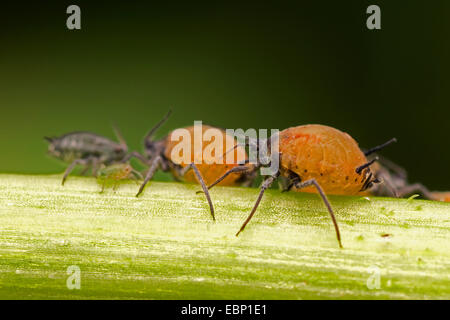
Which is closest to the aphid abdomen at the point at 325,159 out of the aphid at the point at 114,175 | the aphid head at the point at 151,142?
the aphid at the point at 114,175

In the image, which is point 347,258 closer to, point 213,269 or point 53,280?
point 213,269

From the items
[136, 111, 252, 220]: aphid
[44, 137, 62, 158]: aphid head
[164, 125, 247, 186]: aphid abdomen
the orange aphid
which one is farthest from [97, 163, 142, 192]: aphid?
the orange aphid

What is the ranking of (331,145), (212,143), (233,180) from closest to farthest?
(331,145), (233,180), (212,143)

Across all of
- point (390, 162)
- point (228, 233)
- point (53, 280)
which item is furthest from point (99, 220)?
point (390, 162)

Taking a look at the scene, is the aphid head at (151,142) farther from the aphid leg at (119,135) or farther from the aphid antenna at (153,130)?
the aphid leg at (119,135)

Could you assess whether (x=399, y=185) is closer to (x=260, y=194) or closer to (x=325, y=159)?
(x=325, y=159)

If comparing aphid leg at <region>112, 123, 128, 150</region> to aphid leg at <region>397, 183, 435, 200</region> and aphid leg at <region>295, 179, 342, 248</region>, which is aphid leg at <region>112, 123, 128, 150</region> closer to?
aphid leg at <region>295, 179, 342, 248</region>

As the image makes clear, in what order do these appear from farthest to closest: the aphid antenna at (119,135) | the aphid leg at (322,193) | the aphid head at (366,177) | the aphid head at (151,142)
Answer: the aphid head at (151,142) → the aphid antenna at (119,135) → the aphid head at (366,177) → the aphid leg at (322,193)
